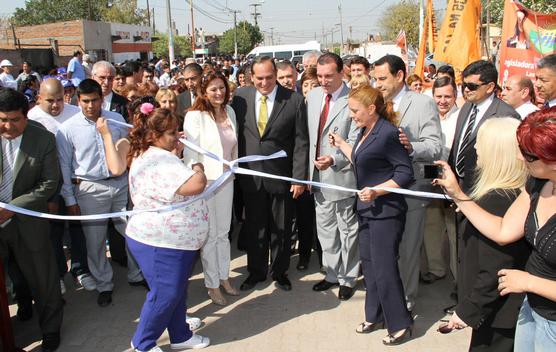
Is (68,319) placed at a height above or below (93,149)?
below

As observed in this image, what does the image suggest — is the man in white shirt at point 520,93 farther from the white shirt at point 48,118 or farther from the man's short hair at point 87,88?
the white shirt at point 48,118

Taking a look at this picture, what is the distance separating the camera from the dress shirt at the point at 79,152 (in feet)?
14.0

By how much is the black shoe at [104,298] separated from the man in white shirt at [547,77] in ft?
13.8

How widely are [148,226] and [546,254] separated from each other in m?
2.31

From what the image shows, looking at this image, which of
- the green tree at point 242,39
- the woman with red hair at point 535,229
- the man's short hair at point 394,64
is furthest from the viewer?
the green tree at point 242,39

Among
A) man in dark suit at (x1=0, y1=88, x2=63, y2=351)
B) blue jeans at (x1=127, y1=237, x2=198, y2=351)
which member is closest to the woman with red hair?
blue jeans at (x1=127, y1=237, x2=198, y2=351)

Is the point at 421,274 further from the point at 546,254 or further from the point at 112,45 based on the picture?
the point at 112,45

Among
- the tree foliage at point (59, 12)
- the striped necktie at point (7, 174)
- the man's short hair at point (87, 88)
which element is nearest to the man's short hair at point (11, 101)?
the striped necktie at point (7, 174)

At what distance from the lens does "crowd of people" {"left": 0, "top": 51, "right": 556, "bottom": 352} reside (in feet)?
8.21

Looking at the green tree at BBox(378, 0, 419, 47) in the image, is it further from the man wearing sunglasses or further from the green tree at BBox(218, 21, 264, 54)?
the man wearing sunglasses

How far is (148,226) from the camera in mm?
3283

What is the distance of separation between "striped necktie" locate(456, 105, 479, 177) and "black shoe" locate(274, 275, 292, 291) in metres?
1.88

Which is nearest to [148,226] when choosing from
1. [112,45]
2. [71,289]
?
Answer: [71,289]

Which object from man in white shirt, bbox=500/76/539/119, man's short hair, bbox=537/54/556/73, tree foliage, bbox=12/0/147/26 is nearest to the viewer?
man's short hair, bbox=537/54/556/73
